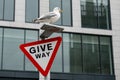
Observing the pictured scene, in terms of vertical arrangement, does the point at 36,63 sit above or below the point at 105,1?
below

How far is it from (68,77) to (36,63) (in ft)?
58.5

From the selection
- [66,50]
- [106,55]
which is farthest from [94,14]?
[66,50]

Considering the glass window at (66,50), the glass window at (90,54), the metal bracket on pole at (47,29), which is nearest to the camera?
the metal bracket on pole at (47,29)

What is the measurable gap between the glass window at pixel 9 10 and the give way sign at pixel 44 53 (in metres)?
17.8

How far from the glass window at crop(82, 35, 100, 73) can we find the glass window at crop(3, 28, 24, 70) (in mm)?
4858

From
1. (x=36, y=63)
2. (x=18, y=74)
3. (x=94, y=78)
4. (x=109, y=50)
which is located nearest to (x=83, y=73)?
(x=94, y=78)

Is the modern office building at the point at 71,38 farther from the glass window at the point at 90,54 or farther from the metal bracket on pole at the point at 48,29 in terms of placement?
the metal bracket on pole at the point at 48,29

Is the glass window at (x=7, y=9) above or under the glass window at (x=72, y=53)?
above

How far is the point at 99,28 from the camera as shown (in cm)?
2480

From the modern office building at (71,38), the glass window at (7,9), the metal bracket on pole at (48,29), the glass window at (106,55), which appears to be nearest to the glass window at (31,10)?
the modern office building at (71,38)

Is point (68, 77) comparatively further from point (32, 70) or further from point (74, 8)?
point (74, 8)

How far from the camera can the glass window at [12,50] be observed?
853 inches

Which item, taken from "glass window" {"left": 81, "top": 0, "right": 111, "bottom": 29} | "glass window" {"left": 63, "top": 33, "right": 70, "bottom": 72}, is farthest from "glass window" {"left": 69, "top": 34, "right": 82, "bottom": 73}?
"glass window" {"left": 81, "top": 0, "right": 111, "bottom": 29}

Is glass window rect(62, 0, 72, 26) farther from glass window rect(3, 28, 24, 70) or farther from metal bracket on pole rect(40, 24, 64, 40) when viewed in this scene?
metal bracket on pole rect(40, 24, 64, 40)
